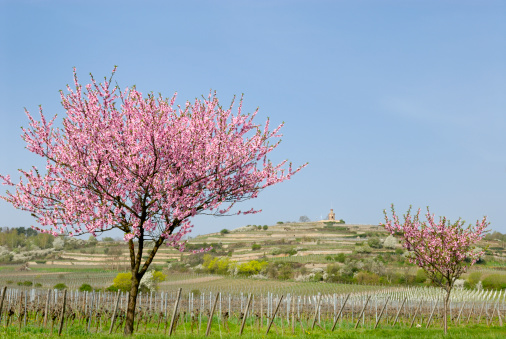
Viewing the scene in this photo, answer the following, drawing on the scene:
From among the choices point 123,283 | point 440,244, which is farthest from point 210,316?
point 123,283

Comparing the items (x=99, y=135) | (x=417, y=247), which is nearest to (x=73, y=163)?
(x=99, y=135)

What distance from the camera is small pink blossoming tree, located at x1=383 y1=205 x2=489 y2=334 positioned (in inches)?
963

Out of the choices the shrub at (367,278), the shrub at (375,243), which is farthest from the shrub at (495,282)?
the shrub at (375,243)

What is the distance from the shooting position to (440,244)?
2459 centimetres

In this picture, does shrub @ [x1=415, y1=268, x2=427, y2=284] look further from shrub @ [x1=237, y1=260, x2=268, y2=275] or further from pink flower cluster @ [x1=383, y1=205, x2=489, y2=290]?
pink flower cluster @ [x1=383, y1=205, x2=489, y2=290]

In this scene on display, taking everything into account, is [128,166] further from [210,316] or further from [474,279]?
[474,279]

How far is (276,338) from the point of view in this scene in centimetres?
1712

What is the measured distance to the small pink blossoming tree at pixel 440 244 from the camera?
24.5m

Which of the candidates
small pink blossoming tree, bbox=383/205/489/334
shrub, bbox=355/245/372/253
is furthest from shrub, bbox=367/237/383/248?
small pink blossoming tree, bbox=383/205/489/334

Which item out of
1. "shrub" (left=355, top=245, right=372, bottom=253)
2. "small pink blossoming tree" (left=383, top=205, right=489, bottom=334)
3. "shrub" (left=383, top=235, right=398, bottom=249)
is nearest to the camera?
"small pink blossoming tree" (left=383, top=205, right=489, bottom=334)

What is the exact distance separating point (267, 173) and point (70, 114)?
7.12 meters

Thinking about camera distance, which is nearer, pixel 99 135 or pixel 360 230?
pixel 99 135

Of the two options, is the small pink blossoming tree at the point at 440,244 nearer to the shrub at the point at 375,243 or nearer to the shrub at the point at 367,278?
the shrub at the point at 367,278

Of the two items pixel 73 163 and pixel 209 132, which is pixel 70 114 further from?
pixel 209 132
